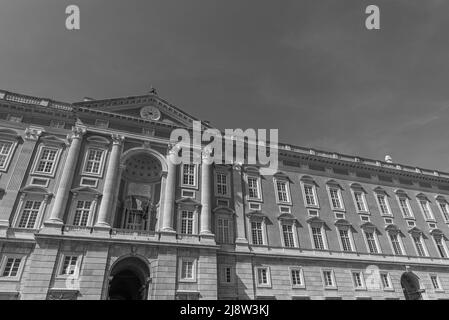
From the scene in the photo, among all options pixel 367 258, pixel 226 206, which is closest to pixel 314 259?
pixel 367 258

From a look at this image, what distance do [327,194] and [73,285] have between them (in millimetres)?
29733

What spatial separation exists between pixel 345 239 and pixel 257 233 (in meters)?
11.4

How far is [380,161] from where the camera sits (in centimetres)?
4316

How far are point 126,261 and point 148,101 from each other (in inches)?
699

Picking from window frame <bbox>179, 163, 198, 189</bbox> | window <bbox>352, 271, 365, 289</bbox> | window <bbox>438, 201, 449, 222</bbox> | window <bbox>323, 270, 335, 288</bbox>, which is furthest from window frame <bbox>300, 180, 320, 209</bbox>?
window <bbox>438, 201, 449, 222</bbox>

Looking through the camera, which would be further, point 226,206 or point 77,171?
point 226,206

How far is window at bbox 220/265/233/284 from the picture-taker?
27.5 metres

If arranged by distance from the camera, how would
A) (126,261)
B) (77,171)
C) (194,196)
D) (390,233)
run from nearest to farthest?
1. (126,261)
2. (77,171)
3. (194,196)
4. (390,233)

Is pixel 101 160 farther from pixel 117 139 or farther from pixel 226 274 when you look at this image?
pixel 226 274

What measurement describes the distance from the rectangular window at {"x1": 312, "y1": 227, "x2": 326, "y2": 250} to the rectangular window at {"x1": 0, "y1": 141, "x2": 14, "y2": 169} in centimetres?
3272

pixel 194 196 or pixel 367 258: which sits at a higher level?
pixel 194 196
